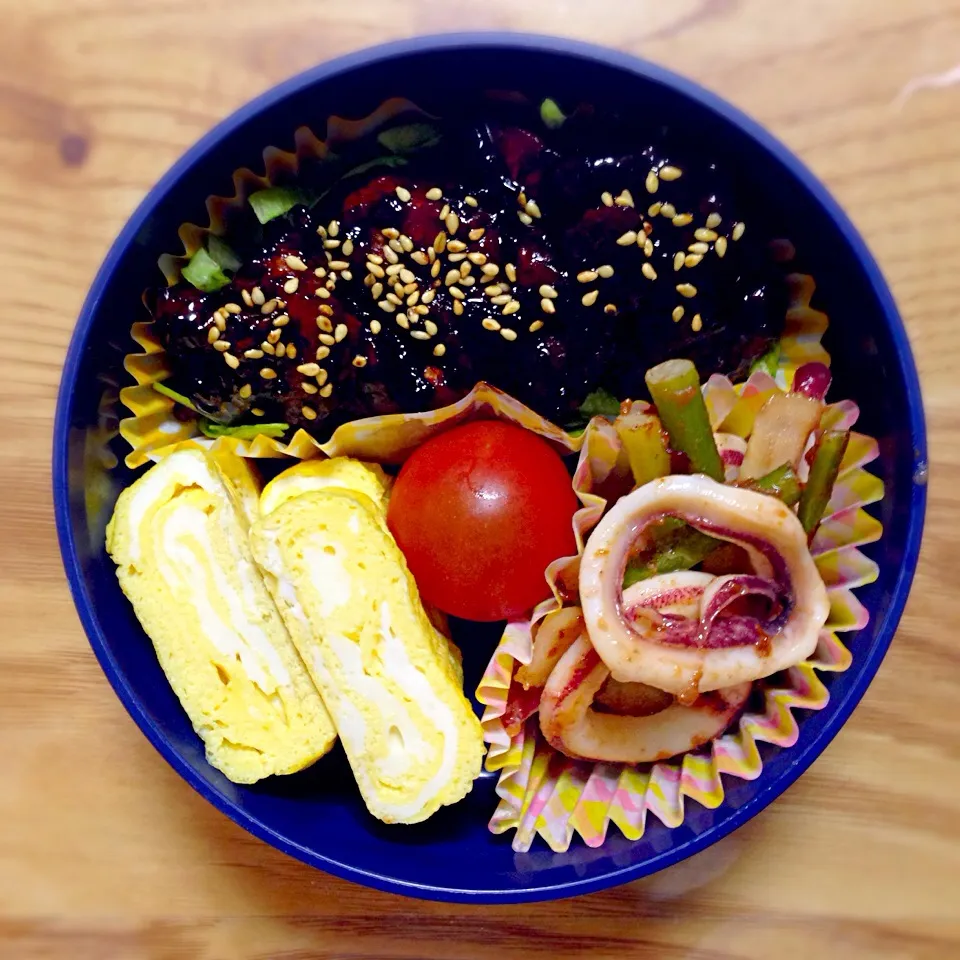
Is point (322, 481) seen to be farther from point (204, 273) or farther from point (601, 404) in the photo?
point (601, 404)

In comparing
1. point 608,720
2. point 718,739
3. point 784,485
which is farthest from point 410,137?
point 718,739

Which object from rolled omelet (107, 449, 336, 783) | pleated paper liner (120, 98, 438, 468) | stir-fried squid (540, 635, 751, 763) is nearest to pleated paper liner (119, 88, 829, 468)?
pleated paper liner (120, 98, 438, 468)

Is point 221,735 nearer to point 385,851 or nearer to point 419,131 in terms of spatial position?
point 385,851

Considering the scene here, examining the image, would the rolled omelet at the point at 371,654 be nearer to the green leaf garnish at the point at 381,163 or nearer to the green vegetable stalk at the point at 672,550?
the green vegetable stalk at the point at 672,550

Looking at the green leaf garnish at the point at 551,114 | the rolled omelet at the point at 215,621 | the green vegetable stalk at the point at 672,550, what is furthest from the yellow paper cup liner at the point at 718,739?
the green leaf garnish at the point at 551,114

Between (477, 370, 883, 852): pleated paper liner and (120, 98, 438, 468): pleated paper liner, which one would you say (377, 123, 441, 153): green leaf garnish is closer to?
(120, 98, 438, 468): pleated paper liner
